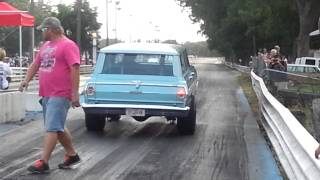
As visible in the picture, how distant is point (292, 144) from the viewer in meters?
7.65

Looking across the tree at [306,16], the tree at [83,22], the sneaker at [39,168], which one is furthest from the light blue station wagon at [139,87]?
the tree at [83,22]

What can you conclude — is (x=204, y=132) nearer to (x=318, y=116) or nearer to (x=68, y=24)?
(x=318, y=116)

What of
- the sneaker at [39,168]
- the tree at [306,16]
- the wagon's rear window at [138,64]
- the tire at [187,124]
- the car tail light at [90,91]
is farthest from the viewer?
the tree at [306,16]

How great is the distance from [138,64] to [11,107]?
295 cm

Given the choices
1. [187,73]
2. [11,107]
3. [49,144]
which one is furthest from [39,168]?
[187,73]

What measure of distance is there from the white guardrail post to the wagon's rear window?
212cm

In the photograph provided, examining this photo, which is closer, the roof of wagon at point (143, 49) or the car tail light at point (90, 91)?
the car tail light at point (90, 91)

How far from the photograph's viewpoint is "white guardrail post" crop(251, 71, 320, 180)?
6.16m

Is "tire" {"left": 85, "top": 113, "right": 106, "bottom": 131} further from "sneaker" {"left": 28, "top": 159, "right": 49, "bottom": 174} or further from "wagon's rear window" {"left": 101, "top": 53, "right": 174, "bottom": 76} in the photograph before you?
"sneaker" {"left": 28, "top": 159, "right": 49, "bottom": 174}

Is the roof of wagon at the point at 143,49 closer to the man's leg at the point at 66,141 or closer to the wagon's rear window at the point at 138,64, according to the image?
the wagon's rear window at the point at 138,64

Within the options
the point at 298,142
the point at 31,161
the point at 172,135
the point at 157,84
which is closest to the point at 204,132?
the point at 172,135

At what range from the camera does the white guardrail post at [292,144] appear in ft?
20.2

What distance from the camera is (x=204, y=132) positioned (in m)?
12.4

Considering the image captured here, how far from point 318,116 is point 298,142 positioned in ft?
4.92
